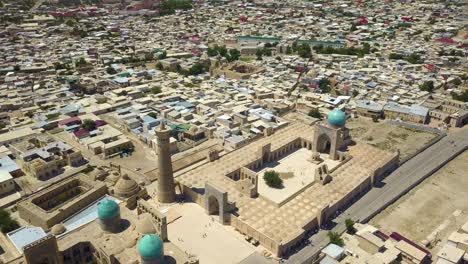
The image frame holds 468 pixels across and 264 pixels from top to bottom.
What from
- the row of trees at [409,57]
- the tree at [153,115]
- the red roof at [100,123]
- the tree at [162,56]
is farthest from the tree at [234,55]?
the red roof at [100,123]

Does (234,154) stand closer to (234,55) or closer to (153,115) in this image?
(153,115)

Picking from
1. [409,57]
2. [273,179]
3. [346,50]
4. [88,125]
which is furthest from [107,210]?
[409,57]

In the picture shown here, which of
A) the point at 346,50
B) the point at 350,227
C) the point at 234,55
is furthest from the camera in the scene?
the point at 346,50

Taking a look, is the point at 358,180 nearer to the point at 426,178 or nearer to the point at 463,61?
the point at 426,178

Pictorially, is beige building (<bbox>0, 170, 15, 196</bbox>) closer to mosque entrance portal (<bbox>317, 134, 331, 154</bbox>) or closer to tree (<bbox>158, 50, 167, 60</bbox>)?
mosque entrance portal (<bbox>317, 134, 331, 154</bbox>)

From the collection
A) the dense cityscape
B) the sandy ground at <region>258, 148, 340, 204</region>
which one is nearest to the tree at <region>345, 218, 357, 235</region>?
the dense cityscape

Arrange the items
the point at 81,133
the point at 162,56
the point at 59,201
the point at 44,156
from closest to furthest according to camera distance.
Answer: the point at 59,201 → the point at 44,156 → the point at 81,133 → the point at 162,56

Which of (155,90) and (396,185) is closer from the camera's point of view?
(396,185)

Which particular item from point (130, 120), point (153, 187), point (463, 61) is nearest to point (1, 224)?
point (153, 187)
